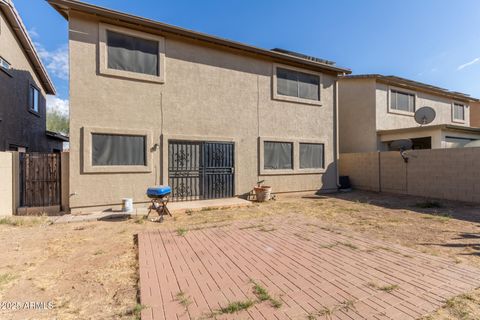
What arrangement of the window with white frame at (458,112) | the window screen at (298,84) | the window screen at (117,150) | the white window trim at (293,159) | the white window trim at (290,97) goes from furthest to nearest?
1. the window with white frame at (458,112)
2. the window screen at (298,84)
3. the white window trim at (290,97)
4. the white window trim at (293,159)
5. the window screen at (117,150)

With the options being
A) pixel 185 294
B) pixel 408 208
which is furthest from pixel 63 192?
pixel 408 208

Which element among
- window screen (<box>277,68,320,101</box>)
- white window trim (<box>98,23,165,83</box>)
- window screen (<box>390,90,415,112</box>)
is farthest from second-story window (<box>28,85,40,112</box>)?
window screen (<box>390,90,415,112</box>)

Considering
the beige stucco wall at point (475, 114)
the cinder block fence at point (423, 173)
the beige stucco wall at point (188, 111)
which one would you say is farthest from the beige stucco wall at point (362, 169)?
the beige stucco wall at point (475, 114)

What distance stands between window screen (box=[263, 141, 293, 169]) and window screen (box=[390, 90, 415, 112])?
9718 millimetres

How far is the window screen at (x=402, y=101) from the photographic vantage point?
16.5m

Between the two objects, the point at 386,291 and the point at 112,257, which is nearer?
the point at 386,291

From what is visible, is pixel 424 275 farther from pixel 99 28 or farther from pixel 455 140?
pixel 455 140

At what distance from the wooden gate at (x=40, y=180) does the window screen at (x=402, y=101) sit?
19282 mm

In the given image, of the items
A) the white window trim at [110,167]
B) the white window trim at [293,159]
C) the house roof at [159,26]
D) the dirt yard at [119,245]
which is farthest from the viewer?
the white window trim at [293,159]

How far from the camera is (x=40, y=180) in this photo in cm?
805

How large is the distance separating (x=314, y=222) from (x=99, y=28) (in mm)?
9667

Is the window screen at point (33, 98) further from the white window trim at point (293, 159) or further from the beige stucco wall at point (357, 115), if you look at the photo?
the beige stucco wall at point (357, 115)

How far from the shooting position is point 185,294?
3.14 m

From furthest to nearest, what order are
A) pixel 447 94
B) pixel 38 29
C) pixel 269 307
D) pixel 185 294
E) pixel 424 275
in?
pixel 447 94 → pixel 38 29 → pixel 424 275 → pixel 185 294 → pixel 269 307
